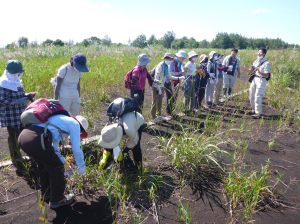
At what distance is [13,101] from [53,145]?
1.14 meters

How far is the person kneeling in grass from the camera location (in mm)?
3600

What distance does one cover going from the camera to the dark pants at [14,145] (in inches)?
160

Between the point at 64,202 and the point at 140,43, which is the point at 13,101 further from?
the point at 140,43

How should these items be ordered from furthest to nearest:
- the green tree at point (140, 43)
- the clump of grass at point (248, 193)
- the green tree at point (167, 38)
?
the green tree at point (167, 38)
the green tree at point (140, 43)
the clump of grass at point (248, 193)

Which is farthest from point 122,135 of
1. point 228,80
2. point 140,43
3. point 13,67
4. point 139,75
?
point 140,43

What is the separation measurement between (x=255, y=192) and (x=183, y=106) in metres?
3.37

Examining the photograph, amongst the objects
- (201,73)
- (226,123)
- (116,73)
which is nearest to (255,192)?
(226,123)

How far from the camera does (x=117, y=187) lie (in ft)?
11.1

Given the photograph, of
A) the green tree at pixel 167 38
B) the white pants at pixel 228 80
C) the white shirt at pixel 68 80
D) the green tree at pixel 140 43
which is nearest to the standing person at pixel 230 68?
the white pants at pixel 228 80

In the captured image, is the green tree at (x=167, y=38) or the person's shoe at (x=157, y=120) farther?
the green tree at (x=167, y=38)

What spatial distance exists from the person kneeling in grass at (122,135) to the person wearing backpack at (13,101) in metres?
1.15

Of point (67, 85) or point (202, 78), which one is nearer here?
point (67, 85)

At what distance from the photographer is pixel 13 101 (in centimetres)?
388

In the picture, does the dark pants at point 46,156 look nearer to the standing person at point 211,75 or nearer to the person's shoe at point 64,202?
the person's shoe at point 64,202
